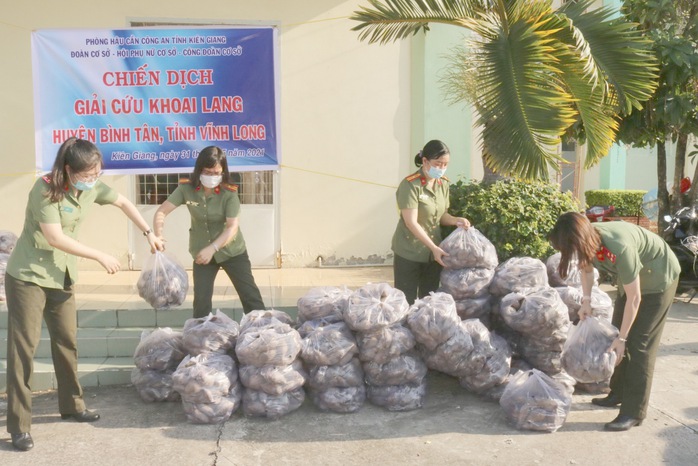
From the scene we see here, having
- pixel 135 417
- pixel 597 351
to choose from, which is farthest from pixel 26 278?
pixel 597 351

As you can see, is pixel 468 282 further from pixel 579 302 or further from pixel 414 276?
pixel 579 302

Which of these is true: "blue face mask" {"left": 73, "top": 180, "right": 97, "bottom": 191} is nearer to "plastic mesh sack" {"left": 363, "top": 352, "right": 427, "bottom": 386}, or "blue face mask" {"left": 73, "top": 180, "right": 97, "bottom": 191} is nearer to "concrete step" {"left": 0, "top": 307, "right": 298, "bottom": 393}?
"concrete step" {"left": 0, "top": 307, "right": 298, "bottom": 393}

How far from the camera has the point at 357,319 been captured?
4637 mm

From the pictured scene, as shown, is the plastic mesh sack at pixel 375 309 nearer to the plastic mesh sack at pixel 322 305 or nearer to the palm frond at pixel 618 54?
the plastic mesh sack at pixel 322 305

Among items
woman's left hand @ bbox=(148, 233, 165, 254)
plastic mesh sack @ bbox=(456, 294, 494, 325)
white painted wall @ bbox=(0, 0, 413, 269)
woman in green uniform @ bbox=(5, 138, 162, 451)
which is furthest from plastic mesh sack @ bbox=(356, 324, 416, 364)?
white painted wall @ bbox=(0, 0, 413, 269)

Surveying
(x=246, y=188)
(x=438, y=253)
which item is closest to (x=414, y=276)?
(x=438, y=253)

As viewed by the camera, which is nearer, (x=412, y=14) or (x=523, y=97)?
(x=523, y=97)

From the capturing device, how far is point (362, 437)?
4.36 meters

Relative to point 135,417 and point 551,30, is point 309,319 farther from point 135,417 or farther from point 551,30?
point 551,30

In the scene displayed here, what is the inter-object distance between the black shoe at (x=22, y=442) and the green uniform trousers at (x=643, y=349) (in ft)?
11.8

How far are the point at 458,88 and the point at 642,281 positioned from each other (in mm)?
3000

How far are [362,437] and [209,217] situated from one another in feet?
6.30

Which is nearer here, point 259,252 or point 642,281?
point 642,281

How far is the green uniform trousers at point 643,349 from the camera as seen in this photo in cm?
435
